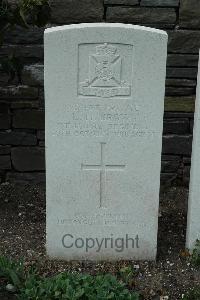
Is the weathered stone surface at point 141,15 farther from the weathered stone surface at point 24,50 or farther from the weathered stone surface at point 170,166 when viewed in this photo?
the weathered stone surface at point 170,166

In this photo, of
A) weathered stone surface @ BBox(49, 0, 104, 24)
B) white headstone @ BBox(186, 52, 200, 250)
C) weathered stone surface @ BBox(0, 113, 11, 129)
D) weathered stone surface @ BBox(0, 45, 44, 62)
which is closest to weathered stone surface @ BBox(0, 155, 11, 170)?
weathered stone surface @ BBox(0, 113, 11, 129)

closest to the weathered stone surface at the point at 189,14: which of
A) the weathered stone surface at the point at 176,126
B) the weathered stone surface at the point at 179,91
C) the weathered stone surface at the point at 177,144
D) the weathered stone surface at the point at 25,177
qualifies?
the weathered stone surface at the point at 179,91

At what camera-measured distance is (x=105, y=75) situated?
3.27 metres

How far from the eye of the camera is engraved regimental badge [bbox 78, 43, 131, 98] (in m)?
3.23

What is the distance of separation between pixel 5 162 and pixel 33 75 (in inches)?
32.6

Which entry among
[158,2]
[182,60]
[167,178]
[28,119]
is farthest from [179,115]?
[28,119]

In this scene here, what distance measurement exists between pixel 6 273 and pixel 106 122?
1131 millimetres

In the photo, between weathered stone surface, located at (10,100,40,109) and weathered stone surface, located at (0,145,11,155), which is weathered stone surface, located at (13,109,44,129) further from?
weathered stone surface, located at (0,145,11,155)

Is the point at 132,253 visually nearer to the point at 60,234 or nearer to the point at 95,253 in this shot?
the point at 95,253

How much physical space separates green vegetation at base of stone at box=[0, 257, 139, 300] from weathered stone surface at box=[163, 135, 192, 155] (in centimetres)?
165

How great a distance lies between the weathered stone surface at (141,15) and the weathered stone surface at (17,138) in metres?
1.21

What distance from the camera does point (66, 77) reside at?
325 centimetres

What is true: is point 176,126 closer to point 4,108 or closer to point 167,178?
point 167,178

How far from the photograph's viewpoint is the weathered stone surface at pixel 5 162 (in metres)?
4.75
